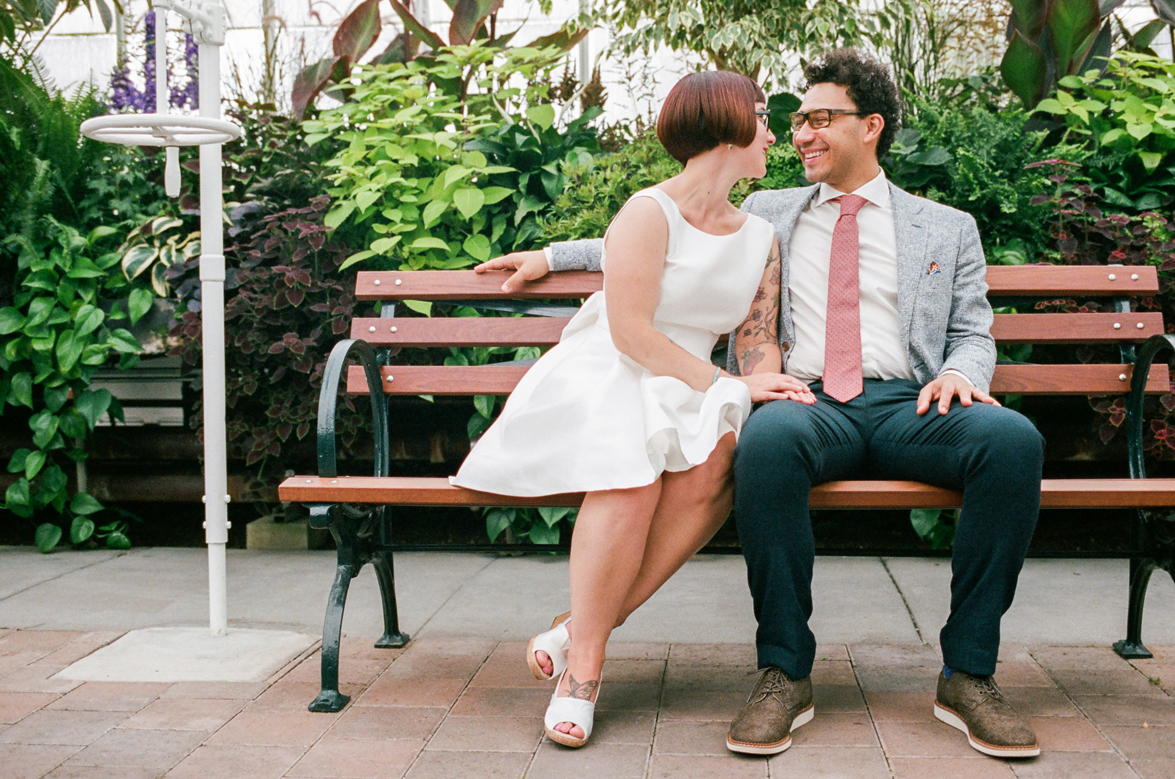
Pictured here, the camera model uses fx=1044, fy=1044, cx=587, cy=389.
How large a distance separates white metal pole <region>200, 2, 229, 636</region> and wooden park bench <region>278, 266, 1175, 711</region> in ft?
1.21

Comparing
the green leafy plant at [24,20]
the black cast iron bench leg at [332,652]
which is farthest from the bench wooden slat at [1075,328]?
the green leafy plant at [24,20]

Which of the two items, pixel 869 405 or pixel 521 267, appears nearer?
pixel 869 405

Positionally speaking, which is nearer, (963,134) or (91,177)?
(963,134)

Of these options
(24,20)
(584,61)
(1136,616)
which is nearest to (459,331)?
(1136,616)

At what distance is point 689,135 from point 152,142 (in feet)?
4.83

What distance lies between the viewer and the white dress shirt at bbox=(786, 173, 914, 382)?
2551 mm

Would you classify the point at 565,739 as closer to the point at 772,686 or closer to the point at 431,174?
the point at 772,686

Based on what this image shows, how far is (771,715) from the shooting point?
2.12 m

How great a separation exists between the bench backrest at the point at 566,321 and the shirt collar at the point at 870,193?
42cm

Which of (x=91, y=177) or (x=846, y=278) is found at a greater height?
(x=91, y=177)

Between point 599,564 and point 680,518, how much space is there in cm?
→ 22

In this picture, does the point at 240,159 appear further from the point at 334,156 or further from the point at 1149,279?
the point at 1149,279

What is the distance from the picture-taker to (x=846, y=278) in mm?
2555

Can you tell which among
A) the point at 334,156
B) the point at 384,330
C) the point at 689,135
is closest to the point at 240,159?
the point at 334,156
